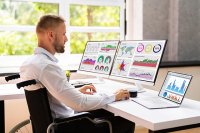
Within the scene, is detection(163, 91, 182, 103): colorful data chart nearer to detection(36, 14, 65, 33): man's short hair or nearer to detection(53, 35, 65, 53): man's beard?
detection(53, 35, 65, 53): man's beard

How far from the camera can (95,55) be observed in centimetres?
287

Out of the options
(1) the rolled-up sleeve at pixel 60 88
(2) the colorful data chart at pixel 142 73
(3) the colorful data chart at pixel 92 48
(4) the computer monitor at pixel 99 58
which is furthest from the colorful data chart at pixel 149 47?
(1) the rolled-up sleeve at pixel 60 88

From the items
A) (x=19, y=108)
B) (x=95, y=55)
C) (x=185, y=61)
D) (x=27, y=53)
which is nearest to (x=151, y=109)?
(x=95, y=55)

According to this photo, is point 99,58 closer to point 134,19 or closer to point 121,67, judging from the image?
point 121,67

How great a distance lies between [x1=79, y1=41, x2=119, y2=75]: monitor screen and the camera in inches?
106

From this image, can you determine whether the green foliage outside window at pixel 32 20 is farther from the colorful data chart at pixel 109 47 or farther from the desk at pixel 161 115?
the desk at pixel 161 115

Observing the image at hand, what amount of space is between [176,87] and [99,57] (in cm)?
105

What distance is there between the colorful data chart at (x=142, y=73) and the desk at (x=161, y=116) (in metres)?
0.32

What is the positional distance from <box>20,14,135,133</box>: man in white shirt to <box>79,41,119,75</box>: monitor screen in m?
0.69

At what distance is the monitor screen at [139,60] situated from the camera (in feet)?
7.04

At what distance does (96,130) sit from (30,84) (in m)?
0.56

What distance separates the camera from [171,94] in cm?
197

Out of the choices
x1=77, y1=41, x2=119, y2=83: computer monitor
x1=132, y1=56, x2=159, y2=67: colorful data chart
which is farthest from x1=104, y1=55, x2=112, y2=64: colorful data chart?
x1=132, y1=56, x2=159, y2=67: colorful data chart

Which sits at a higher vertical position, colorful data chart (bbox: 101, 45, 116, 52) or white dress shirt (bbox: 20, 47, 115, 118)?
colorful data chart (bbox: 101, 45, 116, 52)
